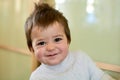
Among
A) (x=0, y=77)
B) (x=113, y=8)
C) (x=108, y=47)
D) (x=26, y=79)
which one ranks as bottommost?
(x=0, y=77)

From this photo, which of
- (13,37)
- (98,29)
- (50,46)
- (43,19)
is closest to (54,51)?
(50,46)

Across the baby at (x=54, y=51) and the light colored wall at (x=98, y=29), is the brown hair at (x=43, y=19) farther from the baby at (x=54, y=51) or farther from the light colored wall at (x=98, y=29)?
the light colored wall at (x=98, y=29)

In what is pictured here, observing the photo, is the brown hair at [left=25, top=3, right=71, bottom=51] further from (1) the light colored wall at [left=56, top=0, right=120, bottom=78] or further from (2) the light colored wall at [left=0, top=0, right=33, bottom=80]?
(2) the light colored wall at [left=0, top=0, right=33, bottom=80]

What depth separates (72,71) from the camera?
2.84 ft

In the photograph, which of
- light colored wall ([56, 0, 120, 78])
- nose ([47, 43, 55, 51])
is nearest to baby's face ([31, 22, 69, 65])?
nose ([47, 43, 55, 51])

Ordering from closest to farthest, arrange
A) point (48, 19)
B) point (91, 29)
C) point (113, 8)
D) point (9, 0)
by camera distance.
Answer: point (48, 19), point (113, 8), point (91, 29), point (9, 0)

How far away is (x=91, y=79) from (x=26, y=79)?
1282mm

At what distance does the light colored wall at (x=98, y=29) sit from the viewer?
1260 millimetres

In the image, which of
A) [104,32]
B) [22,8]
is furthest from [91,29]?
[22,8]

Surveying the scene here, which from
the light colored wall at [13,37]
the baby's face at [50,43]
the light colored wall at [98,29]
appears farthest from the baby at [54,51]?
the light colored wall at [13,37]

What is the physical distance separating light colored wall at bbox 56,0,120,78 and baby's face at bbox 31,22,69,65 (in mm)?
502

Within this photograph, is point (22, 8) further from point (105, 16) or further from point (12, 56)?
point (105, 16)

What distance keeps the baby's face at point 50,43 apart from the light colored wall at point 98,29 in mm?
502

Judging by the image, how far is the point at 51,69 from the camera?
34.5 inches
